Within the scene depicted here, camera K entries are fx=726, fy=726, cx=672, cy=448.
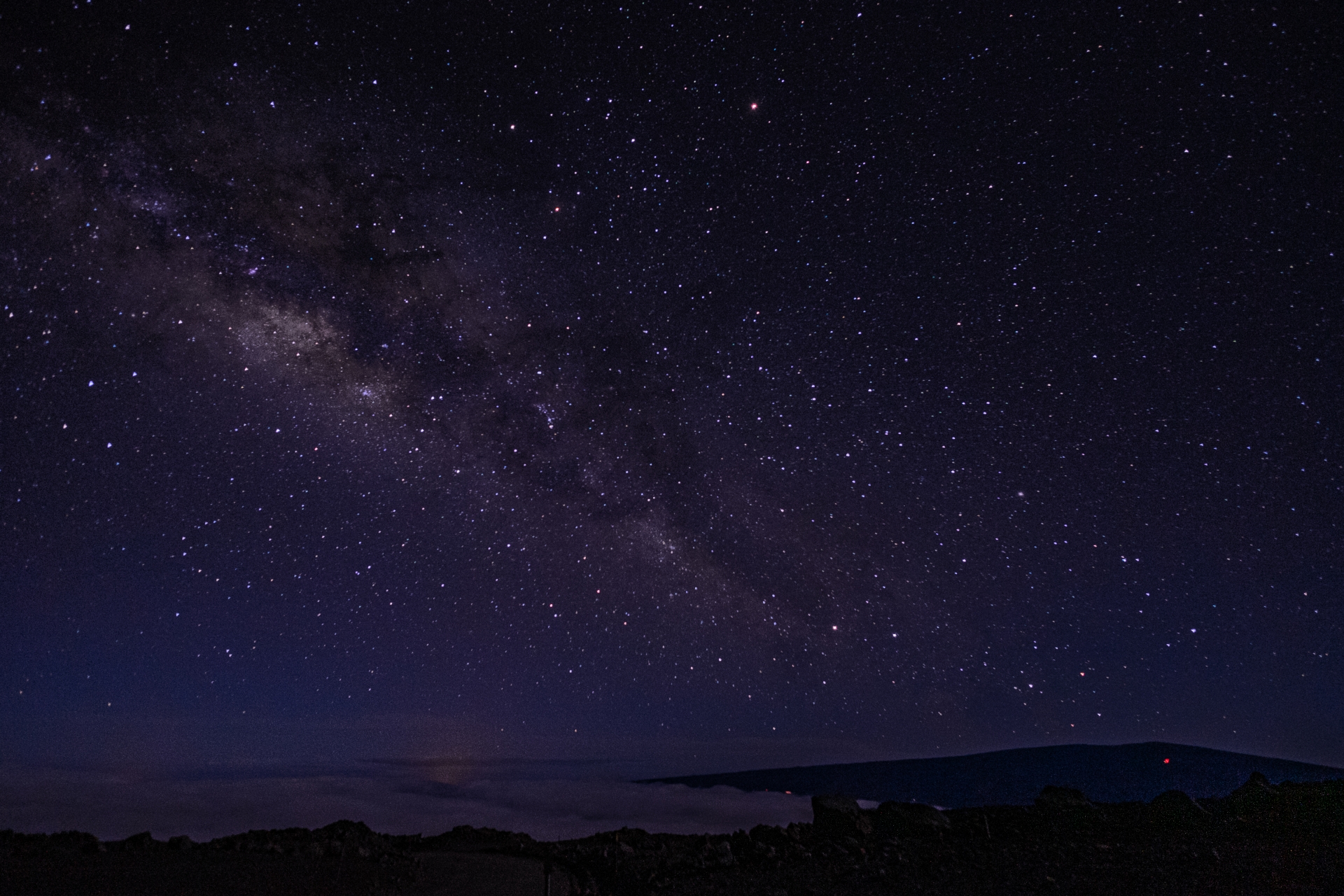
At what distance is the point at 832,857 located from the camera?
15055mm

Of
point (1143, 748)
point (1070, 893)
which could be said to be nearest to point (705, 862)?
point (1070, 893)

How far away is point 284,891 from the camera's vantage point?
44.4 feet

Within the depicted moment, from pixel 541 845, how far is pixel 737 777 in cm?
17110

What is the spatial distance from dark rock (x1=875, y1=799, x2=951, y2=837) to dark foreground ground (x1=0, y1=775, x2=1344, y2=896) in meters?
0.07

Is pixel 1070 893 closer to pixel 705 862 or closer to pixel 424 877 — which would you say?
pixel 705 862

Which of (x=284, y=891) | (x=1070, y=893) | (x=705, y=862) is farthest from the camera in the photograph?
(x=705, y=862)

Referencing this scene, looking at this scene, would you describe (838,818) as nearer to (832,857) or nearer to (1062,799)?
(832,857)

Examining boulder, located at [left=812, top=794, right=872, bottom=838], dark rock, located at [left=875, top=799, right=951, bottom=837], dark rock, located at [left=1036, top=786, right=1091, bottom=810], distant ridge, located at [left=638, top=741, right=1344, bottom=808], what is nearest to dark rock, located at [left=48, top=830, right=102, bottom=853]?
boulder, located at [left=812, top=794, right=872, bottom=838]

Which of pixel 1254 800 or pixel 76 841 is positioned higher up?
pixel 1254 800

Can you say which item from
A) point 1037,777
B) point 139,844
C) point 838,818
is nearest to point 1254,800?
point 838,818

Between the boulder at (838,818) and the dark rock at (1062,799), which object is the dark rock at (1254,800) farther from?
the boulder at (838,818)

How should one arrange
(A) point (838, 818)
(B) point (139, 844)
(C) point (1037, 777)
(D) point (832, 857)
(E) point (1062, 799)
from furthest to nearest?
(C) point (1037, 777) < (A) point (838, 818) < (E) point (1062, 799) < (B) point (139, 844) < (D) point (832, 857)

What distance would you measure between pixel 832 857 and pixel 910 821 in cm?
501

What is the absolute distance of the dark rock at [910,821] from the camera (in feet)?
58.9
